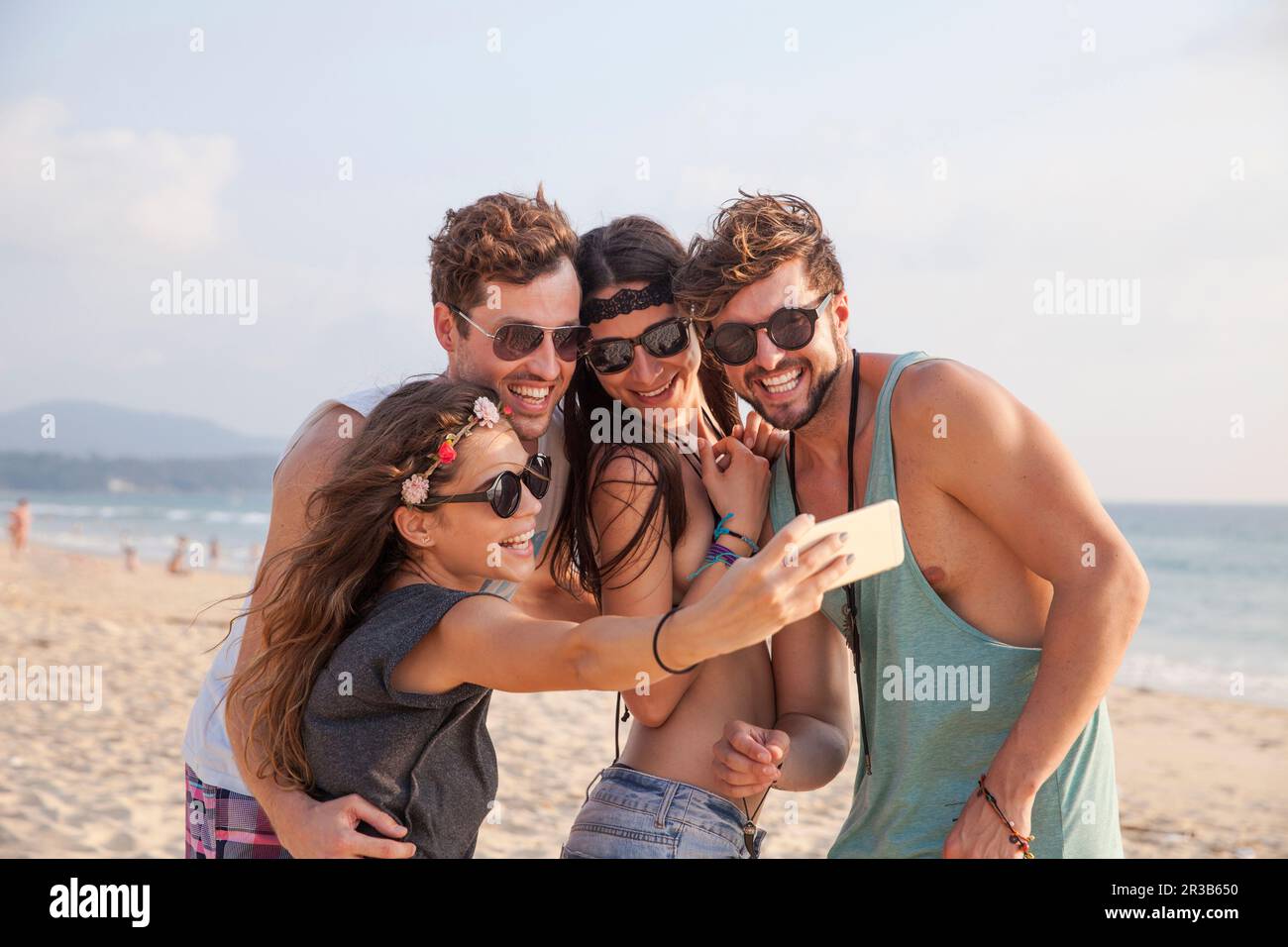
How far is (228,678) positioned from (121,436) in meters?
109

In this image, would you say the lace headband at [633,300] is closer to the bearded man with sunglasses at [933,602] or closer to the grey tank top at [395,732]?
the bearded man with sunglasses at [933,602]

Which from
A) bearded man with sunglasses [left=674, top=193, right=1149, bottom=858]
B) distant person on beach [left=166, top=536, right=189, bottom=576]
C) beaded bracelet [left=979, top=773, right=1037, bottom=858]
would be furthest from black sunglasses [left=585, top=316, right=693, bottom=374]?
distant person on beach [left=166, top=536, right=189, bottom=576]

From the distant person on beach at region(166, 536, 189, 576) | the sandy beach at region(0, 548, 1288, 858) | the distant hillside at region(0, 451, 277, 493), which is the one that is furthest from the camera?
the distant hillside at region(0, 451, 277, 493)

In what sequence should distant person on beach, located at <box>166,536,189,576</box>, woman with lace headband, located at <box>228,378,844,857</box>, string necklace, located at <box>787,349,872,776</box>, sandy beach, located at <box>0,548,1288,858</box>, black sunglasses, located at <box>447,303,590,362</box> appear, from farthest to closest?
1. distant person on beach, located at <box>166,536,189,576</box>
2. sandy beach, located at <box>0,548,1288,858</box>
3. black sunglasses, located at <box>447,303,590,362</box>
4. string necklace, located at <box>787,349,872,776</box>
5. woman with lace headband, located at <box>228,378,844,857</box>

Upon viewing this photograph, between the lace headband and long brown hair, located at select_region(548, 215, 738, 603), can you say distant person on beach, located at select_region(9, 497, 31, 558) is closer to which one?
long brown hair, located at select_region(548, 215, 738, 603)

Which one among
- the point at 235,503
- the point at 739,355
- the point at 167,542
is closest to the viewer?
the point at 739,355

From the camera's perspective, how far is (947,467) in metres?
3.21

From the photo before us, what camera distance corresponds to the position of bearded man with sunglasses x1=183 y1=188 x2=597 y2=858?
343 cm

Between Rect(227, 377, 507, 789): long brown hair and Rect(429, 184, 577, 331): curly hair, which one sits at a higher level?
Rect(429, 184, 577, 331): curly hair

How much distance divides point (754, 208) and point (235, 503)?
67.5 metres

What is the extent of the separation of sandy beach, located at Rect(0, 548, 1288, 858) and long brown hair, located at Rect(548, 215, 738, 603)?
1.28 meters
